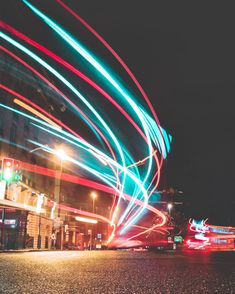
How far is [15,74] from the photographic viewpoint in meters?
37.5

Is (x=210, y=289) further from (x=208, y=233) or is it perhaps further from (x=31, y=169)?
(x=31, y=169)

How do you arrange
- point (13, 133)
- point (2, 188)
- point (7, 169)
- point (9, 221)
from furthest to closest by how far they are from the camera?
1. point (13, 133)
2. point (9, 221)
3. point (2, 188)
4. point (7, 169)

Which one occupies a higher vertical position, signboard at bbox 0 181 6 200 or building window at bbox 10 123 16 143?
building window at bbox 10 123 16 143

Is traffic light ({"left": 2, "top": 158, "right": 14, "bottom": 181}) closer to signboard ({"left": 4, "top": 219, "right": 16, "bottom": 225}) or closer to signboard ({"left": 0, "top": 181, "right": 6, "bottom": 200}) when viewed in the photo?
signboard ({"left": 0, "top": 181, "right": 6, "bottom": 200})

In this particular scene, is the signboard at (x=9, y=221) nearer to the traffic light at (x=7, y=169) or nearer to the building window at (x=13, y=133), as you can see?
the building window at (x=13, y=133)

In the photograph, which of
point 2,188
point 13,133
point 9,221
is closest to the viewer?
point 2,188

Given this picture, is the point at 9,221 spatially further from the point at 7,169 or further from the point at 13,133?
the point at 7,169

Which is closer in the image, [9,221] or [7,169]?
[7,169]

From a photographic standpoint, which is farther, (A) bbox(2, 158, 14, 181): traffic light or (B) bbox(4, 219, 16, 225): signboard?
(B) bbox(4, 219, 16, 225): signboard

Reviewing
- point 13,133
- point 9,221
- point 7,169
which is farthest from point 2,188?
point 7,169

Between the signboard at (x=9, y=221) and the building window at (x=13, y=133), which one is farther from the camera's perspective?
the building window at (x=13, y=133)

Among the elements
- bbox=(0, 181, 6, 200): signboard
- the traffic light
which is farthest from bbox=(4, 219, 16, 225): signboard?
the traffic light

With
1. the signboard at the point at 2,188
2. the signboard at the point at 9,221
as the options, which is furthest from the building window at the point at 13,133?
the signboard at the point at 2,188

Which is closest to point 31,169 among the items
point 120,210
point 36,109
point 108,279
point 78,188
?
point 36,109
